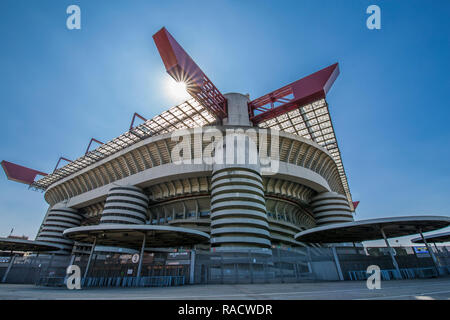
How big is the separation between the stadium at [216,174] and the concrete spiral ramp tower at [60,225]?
10.0 inches

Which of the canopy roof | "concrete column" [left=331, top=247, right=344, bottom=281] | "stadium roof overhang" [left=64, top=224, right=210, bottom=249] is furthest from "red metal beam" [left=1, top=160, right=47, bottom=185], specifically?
"concrete column" [left=331, top=247, right=344, bottom=281]

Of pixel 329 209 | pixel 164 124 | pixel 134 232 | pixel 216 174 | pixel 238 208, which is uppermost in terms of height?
pixel 164 124

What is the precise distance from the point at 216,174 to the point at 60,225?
136 ft

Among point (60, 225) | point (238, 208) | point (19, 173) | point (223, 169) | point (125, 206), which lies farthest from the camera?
point (19, 173)

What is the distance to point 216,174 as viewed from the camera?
32.7 m

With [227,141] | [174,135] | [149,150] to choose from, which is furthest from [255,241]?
[149,150]

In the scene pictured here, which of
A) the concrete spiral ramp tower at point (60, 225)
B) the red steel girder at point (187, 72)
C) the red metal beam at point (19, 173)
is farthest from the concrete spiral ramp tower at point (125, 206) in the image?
the red metal beam at point (19, 173)

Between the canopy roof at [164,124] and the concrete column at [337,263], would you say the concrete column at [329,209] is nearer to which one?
the concrete column at [337,263]

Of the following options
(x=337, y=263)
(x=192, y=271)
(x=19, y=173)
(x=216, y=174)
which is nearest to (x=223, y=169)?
(x=216, y=174)

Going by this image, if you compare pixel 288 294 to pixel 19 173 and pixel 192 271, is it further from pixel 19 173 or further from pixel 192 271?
pixel 19 173

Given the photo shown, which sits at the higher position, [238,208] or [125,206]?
[125,206]

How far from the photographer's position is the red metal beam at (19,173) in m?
57.6

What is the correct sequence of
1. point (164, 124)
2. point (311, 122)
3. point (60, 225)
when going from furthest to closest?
point (60, 225) → point (311, 122) → point (164, 124)
